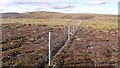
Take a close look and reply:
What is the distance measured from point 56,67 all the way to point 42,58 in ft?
8.28

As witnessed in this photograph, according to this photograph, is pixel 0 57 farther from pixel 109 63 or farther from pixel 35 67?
pixel 109 63

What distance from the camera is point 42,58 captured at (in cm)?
1573

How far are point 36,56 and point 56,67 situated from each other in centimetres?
336

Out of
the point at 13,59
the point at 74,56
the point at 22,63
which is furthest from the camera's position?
the point at 74,56

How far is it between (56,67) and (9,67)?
6.36 ft

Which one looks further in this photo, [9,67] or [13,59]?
[13,59]

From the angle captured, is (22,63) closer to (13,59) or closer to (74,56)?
(13,59)

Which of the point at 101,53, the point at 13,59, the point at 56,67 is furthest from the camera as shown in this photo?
the point at 101,53

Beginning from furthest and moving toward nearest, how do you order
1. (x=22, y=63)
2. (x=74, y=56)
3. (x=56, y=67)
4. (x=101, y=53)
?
1. (x=101, y=53)
2. (x=74, y=56)
3. (x=22, y=63)
4. (x=56, y=67)

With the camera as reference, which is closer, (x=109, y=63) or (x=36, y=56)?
(x=109, y=63)

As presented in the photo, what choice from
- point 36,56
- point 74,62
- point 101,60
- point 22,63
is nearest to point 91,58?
point 101,60

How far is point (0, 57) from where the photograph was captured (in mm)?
16156

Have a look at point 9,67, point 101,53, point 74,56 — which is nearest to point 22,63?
point 9,67

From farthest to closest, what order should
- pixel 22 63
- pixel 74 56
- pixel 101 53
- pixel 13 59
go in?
pixel 101 53
pixel 74 56
pixel 13 59
pixel 22 63
